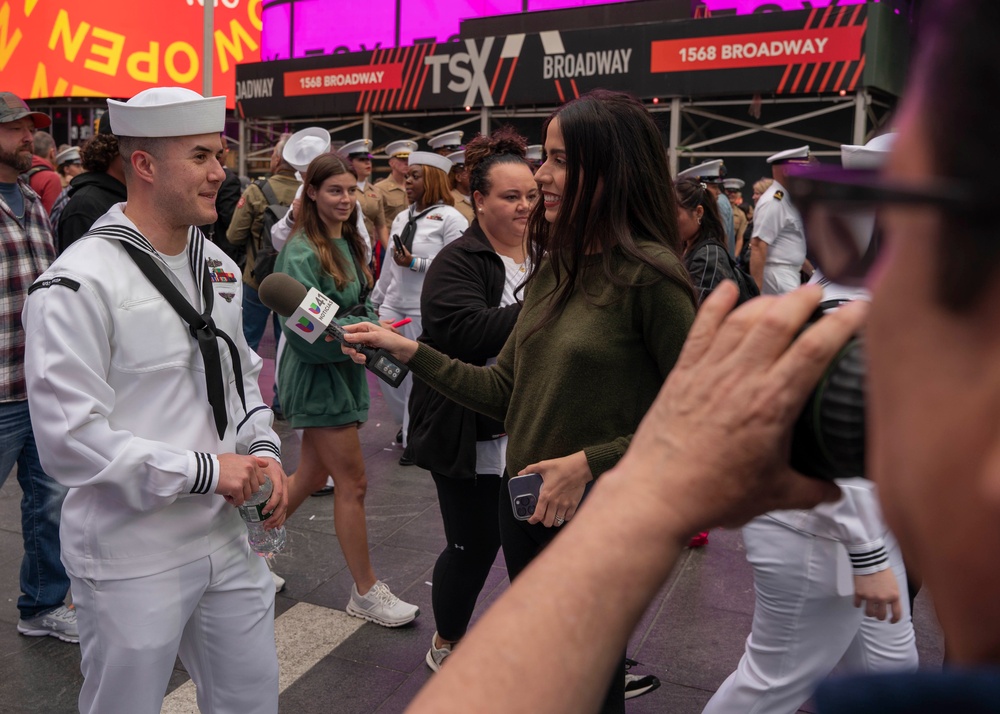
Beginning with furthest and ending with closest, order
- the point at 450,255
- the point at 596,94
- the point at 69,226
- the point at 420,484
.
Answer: the point at 420,484 < the point at 69,226 < the point at 450,255 < the point at 596,94

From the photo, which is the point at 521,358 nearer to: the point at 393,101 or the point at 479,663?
the point at 479,663

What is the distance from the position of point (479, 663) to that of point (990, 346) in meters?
0.46

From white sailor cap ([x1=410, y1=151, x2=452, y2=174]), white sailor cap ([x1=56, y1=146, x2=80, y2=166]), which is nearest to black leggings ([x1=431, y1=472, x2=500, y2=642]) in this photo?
white sailor cap ([x1=410, y1=151, x2=452, y2=174])

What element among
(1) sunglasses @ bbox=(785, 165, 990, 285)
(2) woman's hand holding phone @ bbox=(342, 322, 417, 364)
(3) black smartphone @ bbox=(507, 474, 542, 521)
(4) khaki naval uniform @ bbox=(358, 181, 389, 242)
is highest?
(1) sunglasses @ bbox=(785, 165, 990, 285)

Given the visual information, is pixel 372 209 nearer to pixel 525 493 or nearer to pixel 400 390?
pixel 400 390

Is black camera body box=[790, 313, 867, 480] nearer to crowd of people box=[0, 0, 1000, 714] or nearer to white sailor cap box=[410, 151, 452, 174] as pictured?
crowd of people box=[0, 0, 1000, 714]

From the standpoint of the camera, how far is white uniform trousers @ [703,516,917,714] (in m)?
2.62

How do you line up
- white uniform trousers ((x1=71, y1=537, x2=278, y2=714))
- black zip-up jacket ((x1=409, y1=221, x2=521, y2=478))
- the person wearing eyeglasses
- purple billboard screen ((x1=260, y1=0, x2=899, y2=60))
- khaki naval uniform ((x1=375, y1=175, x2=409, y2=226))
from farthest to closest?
purple billboard screen ((x1=260, y1=0, x2=899, y2=60)), khaki naval uniform ((x1=375, y1=175, x2=409, y2=226)), black zip-up jacket ((x1=409, y1=221, x2=521, y2=478)), white uniform trousers ((x1=71, y1=537, x2=278, y2=714)), the person wearing eyeglasses

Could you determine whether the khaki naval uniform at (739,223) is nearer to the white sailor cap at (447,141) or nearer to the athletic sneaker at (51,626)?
the white sailor cap at (447,141)

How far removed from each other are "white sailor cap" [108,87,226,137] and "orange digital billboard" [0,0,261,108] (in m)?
20.6

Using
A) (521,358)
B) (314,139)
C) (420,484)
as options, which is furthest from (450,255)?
(314,139)

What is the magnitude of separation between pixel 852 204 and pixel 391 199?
10.2 meters

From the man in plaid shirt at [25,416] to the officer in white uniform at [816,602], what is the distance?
2850mm

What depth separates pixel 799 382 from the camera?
773 mm
